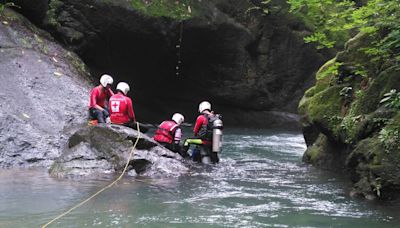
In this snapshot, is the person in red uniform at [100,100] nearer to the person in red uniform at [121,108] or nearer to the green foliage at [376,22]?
the person in red uniform at [121,108]

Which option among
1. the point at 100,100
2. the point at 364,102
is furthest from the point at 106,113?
the point at 364,102

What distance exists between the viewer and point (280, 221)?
22.8 feet

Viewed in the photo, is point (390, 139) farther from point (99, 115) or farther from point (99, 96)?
point (99, 96)

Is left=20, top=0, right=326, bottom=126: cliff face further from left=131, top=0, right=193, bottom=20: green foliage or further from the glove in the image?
the glove

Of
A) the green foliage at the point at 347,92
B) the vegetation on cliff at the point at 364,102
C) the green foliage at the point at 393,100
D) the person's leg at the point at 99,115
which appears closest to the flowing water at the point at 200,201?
the vegetation on cliff at the point at 364,102

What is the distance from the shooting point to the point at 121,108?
1163 cm

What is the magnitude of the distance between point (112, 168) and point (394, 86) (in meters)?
5.49

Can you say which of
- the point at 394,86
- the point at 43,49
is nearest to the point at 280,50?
the point at 43,49

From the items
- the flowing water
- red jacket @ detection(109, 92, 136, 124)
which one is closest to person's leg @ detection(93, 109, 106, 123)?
red jacket @ detection(109, 92, 136, 124)

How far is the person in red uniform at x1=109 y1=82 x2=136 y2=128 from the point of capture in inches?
456

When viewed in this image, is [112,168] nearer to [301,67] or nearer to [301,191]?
[301,191]

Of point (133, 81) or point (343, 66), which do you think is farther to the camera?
point (133, 81)

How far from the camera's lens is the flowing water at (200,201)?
6.81 m

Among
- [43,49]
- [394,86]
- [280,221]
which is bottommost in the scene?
[280,221]
